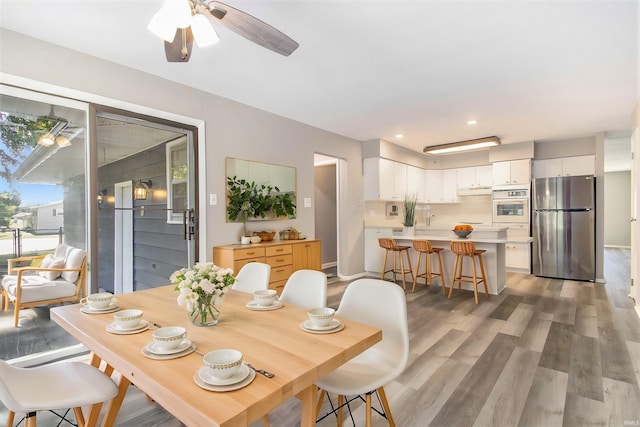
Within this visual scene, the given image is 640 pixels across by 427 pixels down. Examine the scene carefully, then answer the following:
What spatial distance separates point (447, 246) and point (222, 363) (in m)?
4.74

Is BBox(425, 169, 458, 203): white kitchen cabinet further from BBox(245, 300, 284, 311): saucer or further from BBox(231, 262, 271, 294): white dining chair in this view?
BBox(245, 300, 284, 311): saucer

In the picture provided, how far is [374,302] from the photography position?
187cm

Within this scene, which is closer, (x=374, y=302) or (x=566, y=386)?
(x=374, y=302)

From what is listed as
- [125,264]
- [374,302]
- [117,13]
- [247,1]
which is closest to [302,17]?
[247,1]

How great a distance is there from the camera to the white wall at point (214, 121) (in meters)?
2.60

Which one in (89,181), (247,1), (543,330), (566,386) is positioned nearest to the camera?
(247,1)

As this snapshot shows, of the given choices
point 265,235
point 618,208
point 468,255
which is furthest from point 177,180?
point 618,208

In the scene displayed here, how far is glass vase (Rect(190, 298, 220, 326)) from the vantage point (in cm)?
156

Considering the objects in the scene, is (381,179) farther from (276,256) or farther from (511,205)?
(276,256)

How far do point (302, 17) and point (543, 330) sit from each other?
3685mm

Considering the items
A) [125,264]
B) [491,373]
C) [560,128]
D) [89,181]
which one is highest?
[560,128]

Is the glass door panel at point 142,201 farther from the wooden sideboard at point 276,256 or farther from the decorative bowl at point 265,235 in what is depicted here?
the decorative bowl at point 265,235

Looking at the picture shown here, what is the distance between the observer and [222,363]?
3.55ft

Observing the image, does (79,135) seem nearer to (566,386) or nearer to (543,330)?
(566,386)
